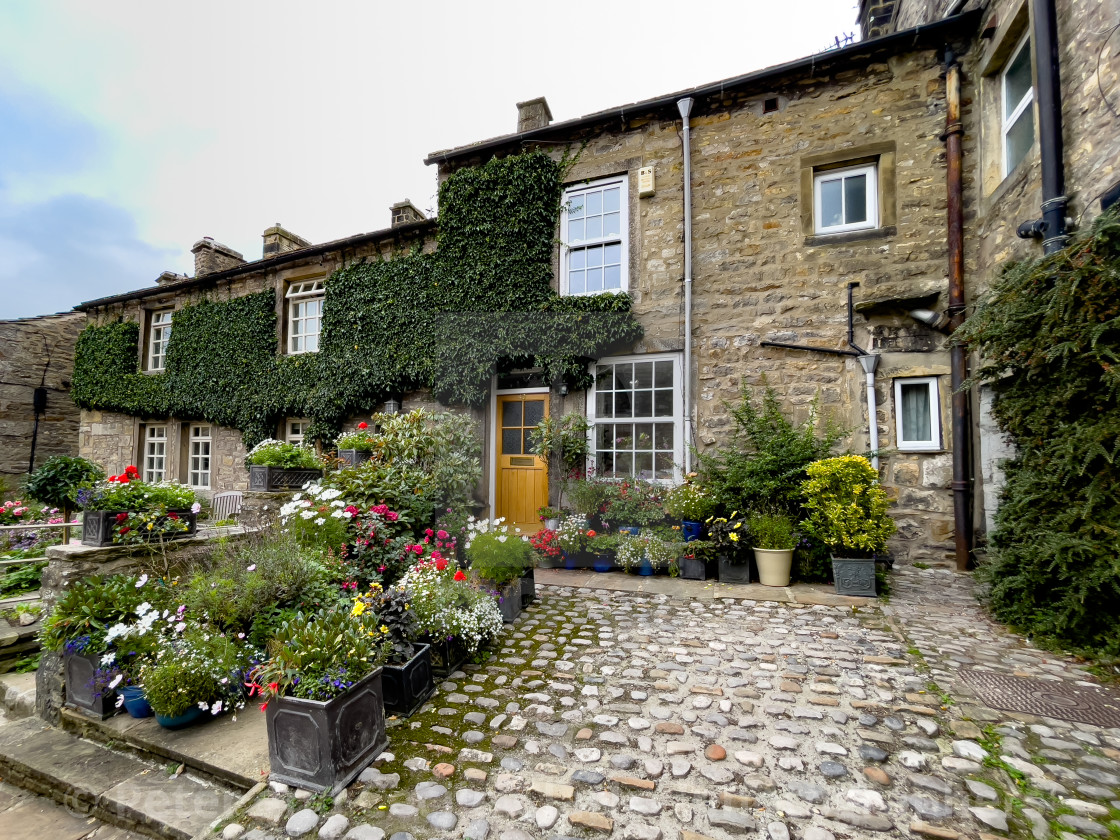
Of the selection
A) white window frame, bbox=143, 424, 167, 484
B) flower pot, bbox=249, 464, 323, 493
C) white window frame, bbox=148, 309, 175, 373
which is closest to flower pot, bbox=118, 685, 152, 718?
flower pot, bbox=249, 464, 323, 493

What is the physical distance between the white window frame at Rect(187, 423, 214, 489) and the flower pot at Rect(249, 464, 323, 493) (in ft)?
24.2

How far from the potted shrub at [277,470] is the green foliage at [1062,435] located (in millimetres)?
6949

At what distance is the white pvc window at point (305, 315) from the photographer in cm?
1030

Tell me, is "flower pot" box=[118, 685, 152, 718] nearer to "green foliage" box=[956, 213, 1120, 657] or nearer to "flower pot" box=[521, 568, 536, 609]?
"flower pot" box=[521, 568, 536, 609]

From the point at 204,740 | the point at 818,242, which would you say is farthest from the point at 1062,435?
the point at 204,740

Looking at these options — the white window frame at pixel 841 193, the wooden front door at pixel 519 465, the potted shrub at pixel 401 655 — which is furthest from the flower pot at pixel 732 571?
the white window frame at pixel 841 193

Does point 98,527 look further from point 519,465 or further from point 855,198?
point 855,198

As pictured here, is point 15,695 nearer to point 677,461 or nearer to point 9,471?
point 677,461

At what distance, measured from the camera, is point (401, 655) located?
288 centimetres

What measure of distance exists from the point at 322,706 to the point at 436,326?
691 centimetres

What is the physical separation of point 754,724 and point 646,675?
2.52ft

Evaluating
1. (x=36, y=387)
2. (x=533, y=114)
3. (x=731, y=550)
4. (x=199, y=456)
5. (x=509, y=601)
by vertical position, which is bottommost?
(x=509, y=601)

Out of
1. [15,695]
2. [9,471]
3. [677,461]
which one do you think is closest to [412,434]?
[677,461]

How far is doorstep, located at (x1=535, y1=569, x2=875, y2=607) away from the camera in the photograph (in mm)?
4738
